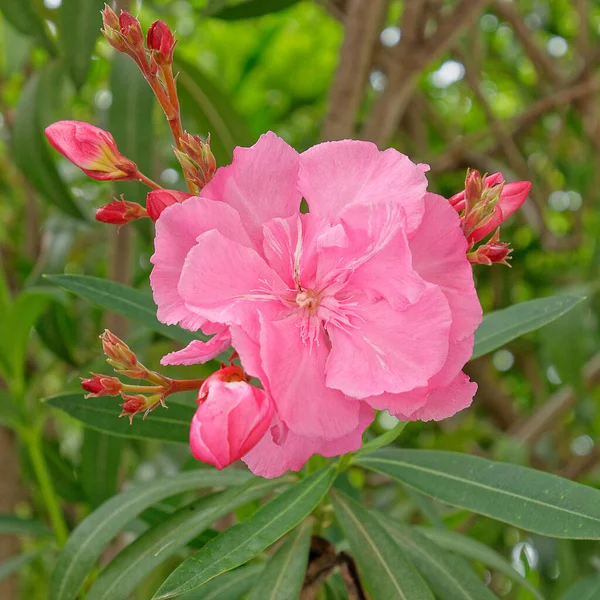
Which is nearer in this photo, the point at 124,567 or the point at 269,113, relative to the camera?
the point at 124,567

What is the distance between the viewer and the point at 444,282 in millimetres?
587

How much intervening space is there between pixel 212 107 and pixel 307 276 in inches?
31.4

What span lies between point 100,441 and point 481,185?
0.82 metres

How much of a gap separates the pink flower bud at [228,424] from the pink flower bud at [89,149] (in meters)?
0.22

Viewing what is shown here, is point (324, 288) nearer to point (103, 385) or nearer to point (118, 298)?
point (103, 385)

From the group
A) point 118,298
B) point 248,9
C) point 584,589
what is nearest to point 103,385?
point 118,298

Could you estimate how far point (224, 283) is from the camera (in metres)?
0.57

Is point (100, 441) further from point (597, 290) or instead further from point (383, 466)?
point (597, 290)

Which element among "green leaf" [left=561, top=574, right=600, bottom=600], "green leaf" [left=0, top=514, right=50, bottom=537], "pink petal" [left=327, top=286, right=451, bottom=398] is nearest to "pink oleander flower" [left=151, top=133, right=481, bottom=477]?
"pink petal" [left=327, top=286, right=451, bottom=398]

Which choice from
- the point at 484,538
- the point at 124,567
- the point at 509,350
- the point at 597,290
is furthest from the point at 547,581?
the point at 124,567

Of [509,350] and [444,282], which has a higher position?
[444,282]

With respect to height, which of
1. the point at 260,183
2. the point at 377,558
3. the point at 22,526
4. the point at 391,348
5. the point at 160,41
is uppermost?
the point at 160,41

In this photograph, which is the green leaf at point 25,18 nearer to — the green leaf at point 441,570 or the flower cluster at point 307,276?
the flower cluster at point 307,276

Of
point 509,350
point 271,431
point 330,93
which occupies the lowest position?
point 509,350
